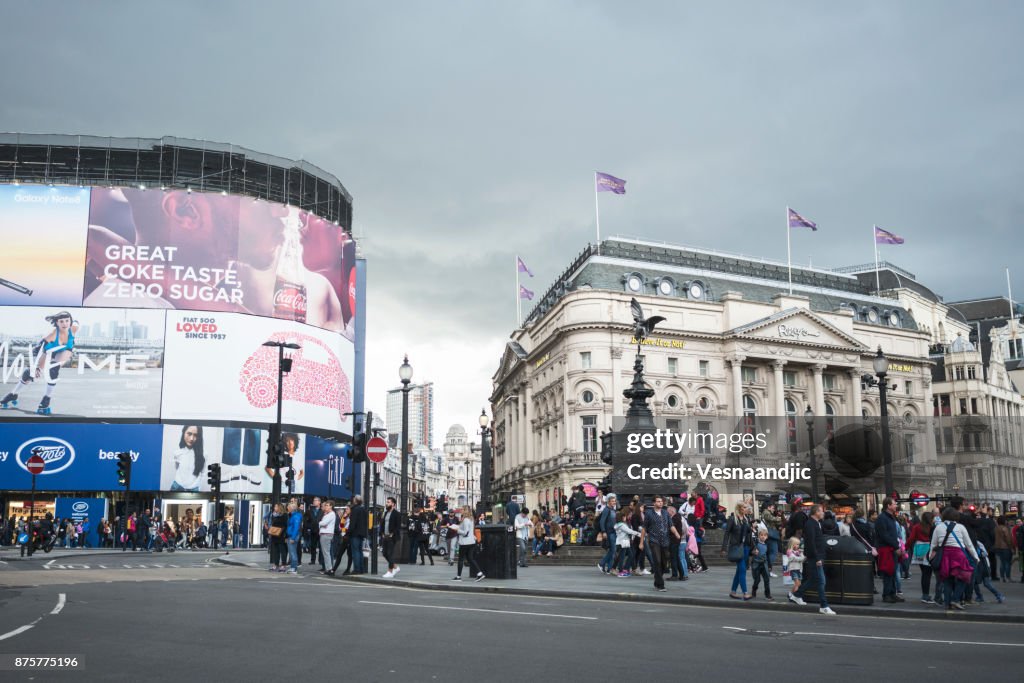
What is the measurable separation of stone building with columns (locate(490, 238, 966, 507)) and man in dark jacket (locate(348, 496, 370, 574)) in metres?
46.9

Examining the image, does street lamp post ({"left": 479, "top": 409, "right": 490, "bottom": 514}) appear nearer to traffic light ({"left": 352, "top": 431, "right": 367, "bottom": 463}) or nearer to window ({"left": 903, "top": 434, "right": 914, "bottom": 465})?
traffic light ({"left": 352, "top": 431, "right": 367, "bottom": 463})

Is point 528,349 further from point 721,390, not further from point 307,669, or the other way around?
point 307,669

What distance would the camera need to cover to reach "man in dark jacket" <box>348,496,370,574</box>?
73.4ft

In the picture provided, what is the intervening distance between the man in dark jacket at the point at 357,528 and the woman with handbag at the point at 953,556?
1246 cm

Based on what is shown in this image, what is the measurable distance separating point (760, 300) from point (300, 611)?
74.1 metres

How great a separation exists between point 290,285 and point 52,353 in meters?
16.3

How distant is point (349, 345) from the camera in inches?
2901

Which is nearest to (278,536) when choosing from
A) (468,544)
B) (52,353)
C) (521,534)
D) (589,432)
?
(468,544)

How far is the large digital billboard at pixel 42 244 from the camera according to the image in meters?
62.1

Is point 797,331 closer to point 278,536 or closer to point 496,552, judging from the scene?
point 278,536

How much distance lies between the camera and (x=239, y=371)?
64.8 m

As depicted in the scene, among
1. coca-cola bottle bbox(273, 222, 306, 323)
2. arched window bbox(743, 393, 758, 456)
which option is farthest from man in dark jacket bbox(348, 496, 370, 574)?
→ arched window bbox(743, 393, 758, 456)

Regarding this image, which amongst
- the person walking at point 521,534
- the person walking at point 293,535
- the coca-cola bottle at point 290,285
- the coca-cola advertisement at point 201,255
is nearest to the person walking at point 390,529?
the person walking at point 293,535
